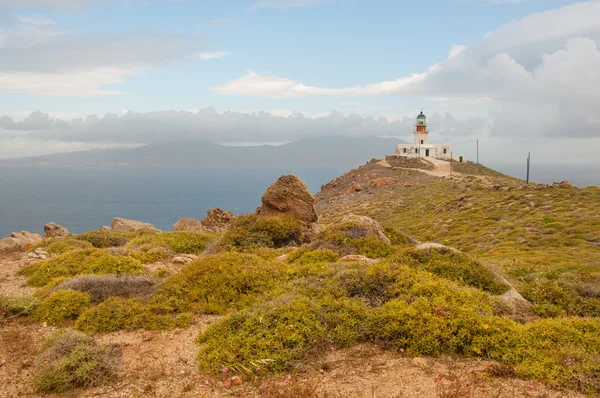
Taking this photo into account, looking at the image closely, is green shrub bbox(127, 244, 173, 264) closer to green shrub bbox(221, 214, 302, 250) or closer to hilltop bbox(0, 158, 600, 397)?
hilltop bbox(0, 158, 600, 397)

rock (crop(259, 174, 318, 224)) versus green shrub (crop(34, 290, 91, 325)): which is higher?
rock (crop(259, 174, 318, 224))

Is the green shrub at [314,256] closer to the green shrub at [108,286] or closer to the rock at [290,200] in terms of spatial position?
the green shrub at [108,286]

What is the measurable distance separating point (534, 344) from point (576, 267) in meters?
8.27

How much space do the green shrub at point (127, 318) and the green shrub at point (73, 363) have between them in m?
0.88

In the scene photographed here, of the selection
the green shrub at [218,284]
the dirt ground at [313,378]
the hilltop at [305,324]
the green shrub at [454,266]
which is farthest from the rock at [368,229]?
the dirt ground at [313,378]

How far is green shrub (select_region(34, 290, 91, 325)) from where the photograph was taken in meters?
8.28

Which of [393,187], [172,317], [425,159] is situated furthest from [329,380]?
[425,159]

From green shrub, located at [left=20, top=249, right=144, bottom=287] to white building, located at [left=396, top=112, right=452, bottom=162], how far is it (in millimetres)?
71023

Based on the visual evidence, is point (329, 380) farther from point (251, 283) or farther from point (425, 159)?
point (425, 159)

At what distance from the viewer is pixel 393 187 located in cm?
5300

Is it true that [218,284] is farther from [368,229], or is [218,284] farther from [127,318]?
[368,229]

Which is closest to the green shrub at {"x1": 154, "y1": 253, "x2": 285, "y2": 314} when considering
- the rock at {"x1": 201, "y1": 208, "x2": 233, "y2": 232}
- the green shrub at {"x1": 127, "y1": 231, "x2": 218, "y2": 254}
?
the green shrub at {"x1": 127, "y1": 231, "x2": 218, "y2": 254}

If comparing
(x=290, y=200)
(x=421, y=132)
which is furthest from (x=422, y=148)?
(x=290, y=200)

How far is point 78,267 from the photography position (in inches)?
456
